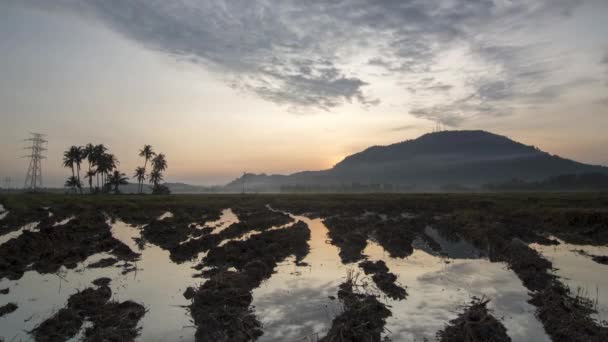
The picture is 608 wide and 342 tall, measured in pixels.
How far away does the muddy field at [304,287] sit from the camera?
1091 cm

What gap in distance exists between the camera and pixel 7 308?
1270 cm

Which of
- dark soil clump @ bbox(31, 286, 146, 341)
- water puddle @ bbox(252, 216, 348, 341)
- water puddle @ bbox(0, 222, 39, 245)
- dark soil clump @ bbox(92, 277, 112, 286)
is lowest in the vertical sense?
water puddle @ bbox(252, 216, 348, 341)

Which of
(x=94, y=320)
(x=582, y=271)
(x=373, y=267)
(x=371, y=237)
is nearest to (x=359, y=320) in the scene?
(x=373, y=267)

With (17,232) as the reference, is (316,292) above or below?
below

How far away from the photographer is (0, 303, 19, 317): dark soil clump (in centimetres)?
1237

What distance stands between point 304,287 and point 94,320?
8.61 metres

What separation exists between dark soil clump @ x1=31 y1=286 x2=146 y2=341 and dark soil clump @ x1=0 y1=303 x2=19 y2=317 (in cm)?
183

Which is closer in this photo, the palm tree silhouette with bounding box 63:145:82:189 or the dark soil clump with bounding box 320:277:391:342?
the dark soil clump with bounding box 320:277:391:342

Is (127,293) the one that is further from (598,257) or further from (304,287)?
(598,257)

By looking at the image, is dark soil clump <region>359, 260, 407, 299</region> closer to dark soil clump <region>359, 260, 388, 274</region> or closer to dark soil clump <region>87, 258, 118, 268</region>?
dark soil clump <region>359, 260, 388, 274</region>

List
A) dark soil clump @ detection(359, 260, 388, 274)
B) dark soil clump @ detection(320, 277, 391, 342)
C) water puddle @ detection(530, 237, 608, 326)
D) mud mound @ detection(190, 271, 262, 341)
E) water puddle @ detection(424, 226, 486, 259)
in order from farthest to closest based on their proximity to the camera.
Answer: water puddle @ detection(424, 226, 486, 259)
dark soil clump @ detection(359, 260, 388, 274)
water puddle @ detection(530, 237, 608, 326)
mud mound @ detection(190, 271, 262, 341)
dark soil clump @ detection(320, 277, 391, 342)

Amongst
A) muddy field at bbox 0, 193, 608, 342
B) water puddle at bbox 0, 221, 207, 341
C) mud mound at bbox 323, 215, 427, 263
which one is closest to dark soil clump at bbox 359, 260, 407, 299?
muddy field at bbox 0, 193, 608, 342

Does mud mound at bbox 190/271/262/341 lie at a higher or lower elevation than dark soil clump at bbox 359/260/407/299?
higher

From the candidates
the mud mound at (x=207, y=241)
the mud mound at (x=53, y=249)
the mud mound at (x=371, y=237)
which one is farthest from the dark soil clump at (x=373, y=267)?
the mud mound at (x=53, y=249)
